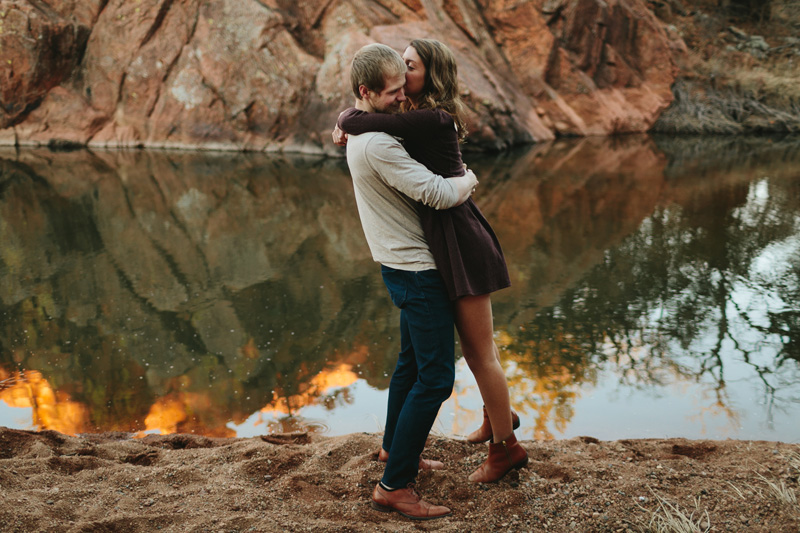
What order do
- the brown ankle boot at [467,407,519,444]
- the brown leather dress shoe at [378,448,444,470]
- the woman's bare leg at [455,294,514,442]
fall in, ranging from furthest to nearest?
the brown ankle boot at [467,407,519,444], the brown leather dress shoe at [378,448,444,470], the woman's bare leg at [455,294,514,442]

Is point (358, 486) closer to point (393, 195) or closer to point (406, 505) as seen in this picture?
point (406, 505)

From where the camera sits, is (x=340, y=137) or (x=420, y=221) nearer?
(x=420, y=221)

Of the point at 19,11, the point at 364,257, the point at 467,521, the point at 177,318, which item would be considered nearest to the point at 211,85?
the point at 19,11

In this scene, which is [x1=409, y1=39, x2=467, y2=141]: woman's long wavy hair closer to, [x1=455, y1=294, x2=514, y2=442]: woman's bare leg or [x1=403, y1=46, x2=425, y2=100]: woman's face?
[x1=403, y1=46, x2=425, y2=100]: woman's face

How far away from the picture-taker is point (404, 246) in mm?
2551

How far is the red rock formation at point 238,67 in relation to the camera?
57.9 ft

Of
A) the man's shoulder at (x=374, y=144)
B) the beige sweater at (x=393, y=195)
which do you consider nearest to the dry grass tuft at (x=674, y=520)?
the beige sweater at (x=393, y=195)

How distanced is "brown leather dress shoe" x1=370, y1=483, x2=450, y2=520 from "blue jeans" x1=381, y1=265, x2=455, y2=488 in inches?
1.4

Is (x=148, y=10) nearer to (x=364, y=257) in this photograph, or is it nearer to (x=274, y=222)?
(x=274, y=222)

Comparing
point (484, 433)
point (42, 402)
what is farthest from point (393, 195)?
point (42, 402)

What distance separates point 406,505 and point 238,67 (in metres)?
17.3

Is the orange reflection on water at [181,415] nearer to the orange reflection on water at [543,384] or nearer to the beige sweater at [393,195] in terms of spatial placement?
the orange reflection on water at [543,384]

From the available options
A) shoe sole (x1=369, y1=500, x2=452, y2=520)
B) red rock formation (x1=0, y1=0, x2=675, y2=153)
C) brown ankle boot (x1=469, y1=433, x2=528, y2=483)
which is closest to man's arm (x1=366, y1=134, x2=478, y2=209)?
brown ankle boot (x1=469, y1=433, x2=528, y2=483)

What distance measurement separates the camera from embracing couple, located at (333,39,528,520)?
7.94ft
